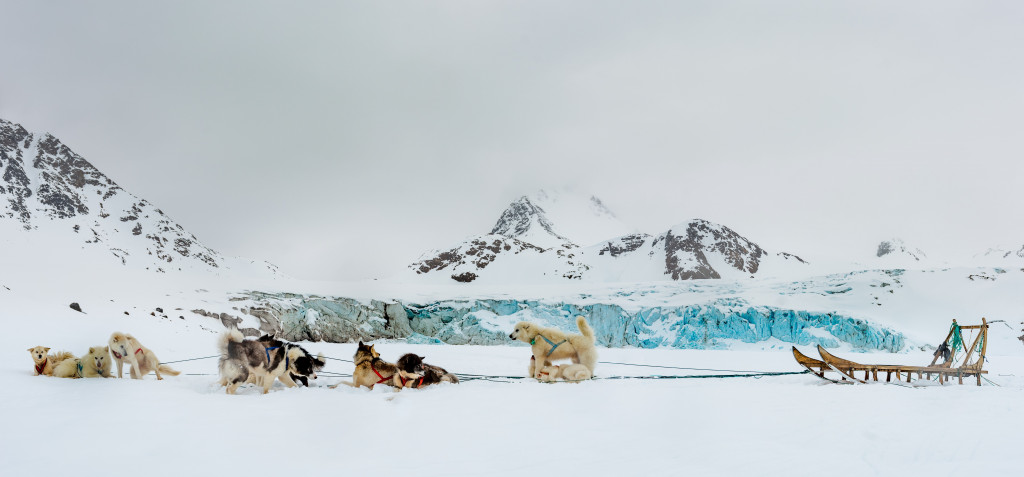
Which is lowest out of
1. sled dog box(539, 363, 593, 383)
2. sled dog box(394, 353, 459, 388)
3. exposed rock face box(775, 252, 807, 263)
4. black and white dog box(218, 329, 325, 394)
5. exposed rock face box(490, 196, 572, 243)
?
sled dog box(539, 363, 593, 383)

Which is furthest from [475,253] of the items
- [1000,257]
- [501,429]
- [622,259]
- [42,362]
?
[1000,257]

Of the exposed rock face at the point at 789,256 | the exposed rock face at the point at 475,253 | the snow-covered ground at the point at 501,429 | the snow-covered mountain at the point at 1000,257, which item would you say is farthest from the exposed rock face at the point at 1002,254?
the snow-covered ground at the point at 501,429

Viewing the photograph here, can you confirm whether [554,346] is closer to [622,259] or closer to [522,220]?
[622,259]

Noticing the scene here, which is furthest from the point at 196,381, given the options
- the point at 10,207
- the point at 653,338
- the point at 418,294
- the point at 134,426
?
the point at 10,207

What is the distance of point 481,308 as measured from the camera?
3192 centimetres

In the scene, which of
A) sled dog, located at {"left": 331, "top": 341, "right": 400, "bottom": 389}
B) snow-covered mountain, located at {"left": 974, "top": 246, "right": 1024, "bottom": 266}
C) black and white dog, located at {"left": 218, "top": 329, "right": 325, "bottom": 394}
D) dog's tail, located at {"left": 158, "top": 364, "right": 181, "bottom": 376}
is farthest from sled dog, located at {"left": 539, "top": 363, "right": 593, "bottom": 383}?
snow-covered mountain, located at {"left": 974, "top": 246, "right": 1024, "bottom": 266}

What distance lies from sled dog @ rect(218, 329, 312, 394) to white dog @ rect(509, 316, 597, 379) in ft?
11.6

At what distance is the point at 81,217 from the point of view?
3004 inches

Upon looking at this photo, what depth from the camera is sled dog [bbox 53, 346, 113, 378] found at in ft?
19.5

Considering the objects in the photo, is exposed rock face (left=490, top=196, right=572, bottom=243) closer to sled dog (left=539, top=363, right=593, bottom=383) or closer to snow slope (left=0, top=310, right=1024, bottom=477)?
sled dog (left=539, top=363, right=593, bottom=383)

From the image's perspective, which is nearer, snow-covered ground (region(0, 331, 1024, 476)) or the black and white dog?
snow-covered ground (region(0, 331, 1024, 476))

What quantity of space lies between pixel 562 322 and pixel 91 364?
86.4 feet

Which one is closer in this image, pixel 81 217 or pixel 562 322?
pixel 562 322

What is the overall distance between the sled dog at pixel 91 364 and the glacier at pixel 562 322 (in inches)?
843
